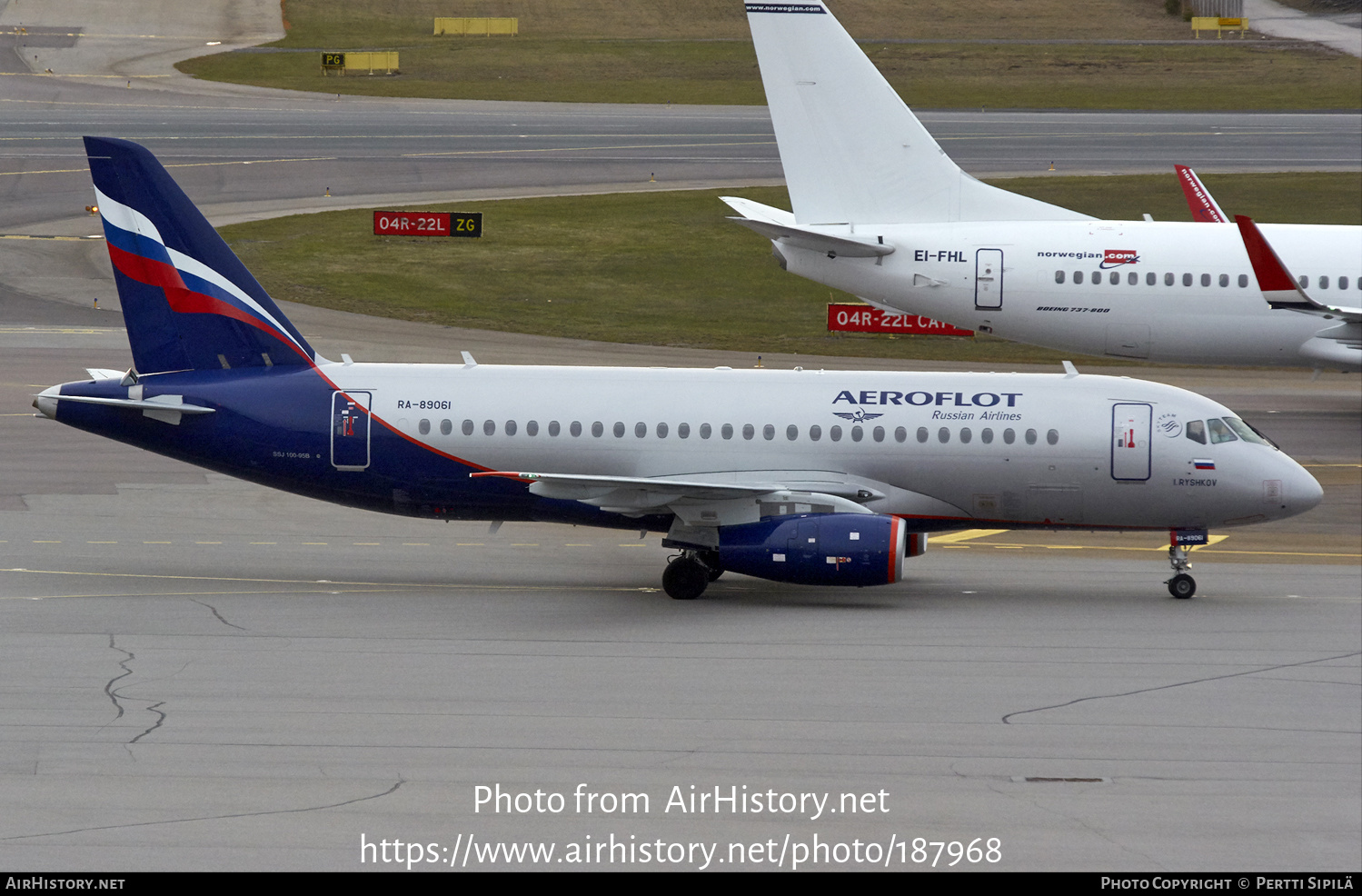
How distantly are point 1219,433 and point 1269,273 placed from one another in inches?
406

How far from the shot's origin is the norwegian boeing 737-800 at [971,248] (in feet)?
132

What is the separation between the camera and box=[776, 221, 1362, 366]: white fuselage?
40406 mm

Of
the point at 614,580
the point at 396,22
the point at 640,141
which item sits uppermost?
the point at 396,22

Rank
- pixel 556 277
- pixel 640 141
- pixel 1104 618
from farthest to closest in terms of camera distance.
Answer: pixel 640 141, pixel 556 277, pixel 1104 618

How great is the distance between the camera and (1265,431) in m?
39.7

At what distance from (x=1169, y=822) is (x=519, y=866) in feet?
21.4

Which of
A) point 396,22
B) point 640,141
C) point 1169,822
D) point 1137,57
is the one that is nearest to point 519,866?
point 1169,822

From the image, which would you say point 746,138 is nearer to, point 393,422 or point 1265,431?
point 1265,431

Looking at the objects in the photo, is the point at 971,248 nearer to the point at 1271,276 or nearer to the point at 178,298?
the point at 1271,276

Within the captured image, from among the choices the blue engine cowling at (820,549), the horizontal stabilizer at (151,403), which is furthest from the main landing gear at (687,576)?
the horizontal stabilizer at (151,403)

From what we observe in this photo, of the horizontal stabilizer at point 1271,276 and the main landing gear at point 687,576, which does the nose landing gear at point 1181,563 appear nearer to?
the main landing gear at point 687,576

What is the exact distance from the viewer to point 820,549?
2611 centimetres

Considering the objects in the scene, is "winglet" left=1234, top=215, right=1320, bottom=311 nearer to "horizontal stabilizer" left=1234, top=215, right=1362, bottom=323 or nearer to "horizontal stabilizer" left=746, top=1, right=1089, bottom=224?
"horizontal stabilizer" left=1234, top=215, right=1362, bottom=323

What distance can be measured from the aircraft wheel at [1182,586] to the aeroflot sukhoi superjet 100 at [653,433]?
34 mm
